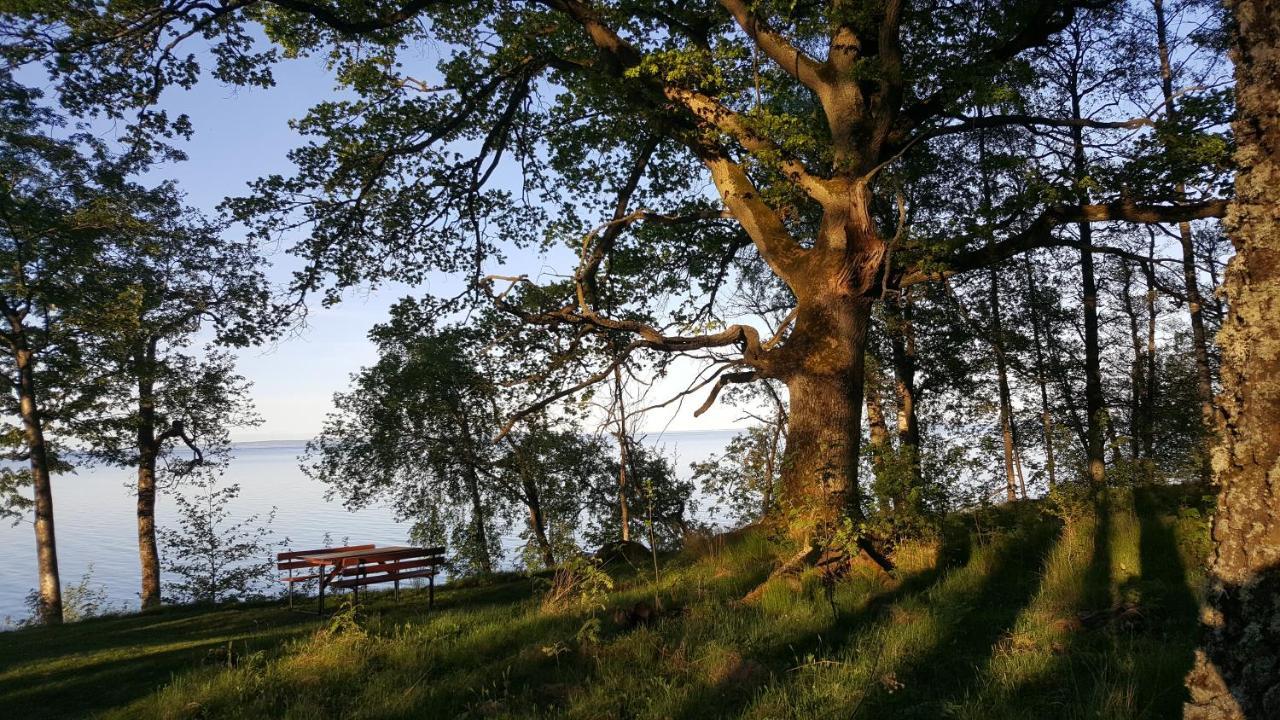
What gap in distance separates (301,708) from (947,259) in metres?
8.72

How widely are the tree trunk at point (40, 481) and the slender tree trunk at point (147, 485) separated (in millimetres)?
2484

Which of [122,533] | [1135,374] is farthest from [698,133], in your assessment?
[122,533]

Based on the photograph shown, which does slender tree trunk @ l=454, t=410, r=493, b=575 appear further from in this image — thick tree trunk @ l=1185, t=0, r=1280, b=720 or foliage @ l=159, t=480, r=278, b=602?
thick tree trunk @ l=1185, t=0, r=1280, b=720

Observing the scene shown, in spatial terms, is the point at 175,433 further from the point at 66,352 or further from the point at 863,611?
the point at 863,611

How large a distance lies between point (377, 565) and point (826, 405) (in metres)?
6.05

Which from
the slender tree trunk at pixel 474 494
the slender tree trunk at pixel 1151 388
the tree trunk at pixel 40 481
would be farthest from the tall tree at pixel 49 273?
the slender tree trunk at pixel 1151 388

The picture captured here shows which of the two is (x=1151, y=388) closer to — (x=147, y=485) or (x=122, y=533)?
(x=147, y=485)

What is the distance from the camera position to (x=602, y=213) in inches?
547

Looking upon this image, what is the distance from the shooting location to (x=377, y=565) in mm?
8719

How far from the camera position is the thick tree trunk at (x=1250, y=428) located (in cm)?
244

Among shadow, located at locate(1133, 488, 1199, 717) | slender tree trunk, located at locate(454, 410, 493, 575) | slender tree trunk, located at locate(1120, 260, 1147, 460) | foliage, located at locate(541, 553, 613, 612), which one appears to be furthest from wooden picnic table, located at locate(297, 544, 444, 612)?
slender tree trunk, located at locate(1120, 260, 1147, 460)

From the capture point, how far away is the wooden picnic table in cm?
838

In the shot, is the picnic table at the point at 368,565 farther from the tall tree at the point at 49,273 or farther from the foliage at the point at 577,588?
the tall tree at the point at 49,273

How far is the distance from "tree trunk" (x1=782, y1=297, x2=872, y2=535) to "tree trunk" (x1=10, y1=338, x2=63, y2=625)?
17281 mm
